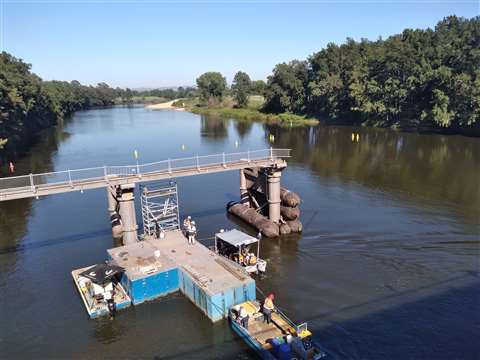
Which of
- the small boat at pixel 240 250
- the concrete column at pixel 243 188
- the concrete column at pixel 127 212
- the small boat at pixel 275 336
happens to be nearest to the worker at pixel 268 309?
the small boat at pixel 275 336

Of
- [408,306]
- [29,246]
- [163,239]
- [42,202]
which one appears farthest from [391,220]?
[42,202]

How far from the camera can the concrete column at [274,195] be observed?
32781 mm

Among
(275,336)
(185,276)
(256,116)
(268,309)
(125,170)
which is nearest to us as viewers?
(275,336)

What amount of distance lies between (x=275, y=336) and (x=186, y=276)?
20.6 ft

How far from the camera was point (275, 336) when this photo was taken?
59.7 ft

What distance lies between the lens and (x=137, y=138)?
93.2m

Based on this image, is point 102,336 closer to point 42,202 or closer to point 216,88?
point 42,202

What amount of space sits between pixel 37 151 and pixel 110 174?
2254 inches

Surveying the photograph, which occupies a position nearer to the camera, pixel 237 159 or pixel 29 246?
pixel 29 246

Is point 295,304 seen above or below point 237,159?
below

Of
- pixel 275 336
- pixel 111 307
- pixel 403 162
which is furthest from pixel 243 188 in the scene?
pixel 403 162

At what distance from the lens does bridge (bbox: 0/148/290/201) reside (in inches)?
1003

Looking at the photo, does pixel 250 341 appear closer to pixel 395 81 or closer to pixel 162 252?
pixel 162 252

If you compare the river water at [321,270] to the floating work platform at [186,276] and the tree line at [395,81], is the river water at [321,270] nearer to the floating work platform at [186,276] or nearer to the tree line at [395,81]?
the floating work platform at [186,276]
